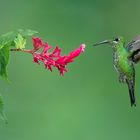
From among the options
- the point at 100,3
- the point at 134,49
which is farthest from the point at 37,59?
the point at 100,3

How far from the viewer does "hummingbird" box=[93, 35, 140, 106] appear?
14.2ft

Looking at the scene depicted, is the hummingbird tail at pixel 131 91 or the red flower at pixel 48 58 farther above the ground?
the red flower at pixel 48 58

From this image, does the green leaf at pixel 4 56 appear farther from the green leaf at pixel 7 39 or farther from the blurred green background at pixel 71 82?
the blurred green background at pixel 71 82

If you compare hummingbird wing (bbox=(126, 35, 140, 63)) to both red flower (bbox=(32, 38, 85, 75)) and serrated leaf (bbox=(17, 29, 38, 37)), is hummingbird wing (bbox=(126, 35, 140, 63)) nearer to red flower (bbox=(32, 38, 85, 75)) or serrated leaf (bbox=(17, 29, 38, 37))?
Answer: red flower (bbox=(32, 38, 85, 75))

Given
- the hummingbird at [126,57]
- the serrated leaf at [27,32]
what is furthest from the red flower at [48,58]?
the hummingbird at [126,57]

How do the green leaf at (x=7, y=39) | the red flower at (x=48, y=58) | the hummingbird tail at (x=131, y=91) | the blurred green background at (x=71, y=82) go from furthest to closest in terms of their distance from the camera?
the blurred green background at (x=71, y=82) < the hummingbird tail at (x=131, y=91) < the red flower at (x=48, y=58) < the green leaf at (x=7, y=39)

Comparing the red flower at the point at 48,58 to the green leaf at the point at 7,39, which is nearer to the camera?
the green leaf at the point at 7,39

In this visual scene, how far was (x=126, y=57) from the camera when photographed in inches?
175

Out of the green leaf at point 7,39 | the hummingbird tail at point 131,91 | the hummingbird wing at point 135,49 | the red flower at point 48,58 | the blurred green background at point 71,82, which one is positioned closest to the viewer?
the green leaf at point 7,39

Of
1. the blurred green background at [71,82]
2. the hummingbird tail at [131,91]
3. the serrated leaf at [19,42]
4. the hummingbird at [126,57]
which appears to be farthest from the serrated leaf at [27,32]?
the blurred green background at [71,82]

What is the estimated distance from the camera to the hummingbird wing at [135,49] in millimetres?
4297

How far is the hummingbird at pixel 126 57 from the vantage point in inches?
170

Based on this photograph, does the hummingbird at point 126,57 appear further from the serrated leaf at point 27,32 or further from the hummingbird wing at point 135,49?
the serrated leaf at point 27,32

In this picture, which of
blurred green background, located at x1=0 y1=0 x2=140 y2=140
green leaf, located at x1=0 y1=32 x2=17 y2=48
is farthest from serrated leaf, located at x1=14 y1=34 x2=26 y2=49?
blurred green background, located at x1=0 y1=0 x2=140 y2=140
